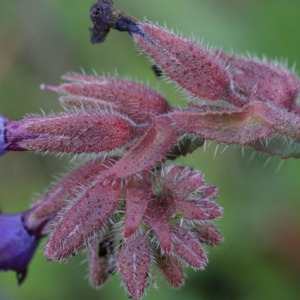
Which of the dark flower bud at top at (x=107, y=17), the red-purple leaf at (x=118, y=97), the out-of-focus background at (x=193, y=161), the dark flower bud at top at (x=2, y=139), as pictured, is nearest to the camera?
the dark flower bud at top at (x=2, y=139)

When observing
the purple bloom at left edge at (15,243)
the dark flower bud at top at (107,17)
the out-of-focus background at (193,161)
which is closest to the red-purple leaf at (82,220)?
the purple bloom at left edge at (15,243)

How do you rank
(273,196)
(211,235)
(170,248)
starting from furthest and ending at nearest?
(273,196) → (211,235) → (170,248)

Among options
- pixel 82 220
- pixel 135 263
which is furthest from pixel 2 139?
pixel 135 263

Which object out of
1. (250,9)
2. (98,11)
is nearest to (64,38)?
(250,9)

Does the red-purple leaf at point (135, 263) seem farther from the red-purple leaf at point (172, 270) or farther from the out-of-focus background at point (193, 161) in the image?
the out-of-focus background at point (193, 161)

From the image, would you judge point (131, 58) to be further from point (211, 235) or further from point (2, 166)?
point (211, 235)

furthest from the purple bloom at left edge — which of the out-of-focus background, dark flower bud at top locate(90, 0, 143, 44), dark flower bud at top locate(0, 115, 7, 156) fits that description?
the out-of-focus background
